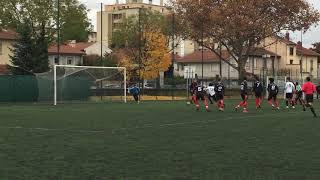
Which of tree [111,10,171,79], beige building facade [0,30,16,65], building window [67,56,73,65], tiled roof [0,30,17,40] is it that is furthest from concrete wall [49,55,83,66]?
beige building facade [0,30,16,65]

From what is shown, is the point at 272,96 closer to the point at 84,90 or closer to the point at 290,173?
the point at 84,90

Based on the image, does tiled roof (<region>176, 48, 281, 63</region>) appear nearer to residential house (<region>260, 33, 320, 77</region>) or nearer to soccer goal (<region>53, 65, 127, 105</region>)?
residential house (<region>260, 33, 320, 77</region>)

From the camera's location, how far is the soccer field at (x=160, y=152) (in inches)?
387

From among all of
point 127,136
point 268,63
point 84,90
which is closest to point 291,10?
point 84,90

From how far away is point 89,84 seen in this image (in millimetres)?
45656

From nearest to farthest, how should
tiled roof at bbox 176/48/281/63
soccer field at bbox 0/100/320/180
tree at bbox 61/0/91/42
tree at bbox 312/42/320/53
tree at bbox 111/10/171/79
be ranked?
soccer field at bbox 0/100/320/180
tree at bbox 61/0/91/42
tree at bbox 111/10/171/79
tiled roof at bbox 176/48/281/63
tree at bbox 312/42/320/53

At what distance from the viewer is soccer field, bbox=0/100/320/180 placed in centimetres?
983

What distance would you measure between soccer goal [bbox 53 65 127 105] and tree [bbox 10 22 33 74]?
6.25 meters

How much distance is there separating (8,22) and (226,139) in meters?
58.2

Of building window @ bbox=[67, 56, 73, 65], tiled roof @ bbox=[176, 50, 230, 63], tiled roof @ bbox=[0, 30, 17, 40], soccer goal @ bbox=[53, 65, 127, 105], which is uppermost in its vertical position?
tiled roof @ bbox=[0, 30, 17, 40]

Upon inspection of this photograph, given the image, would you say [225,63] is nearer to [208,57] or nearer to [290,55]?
[208,57]

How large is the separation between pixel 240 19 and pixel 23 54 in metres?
22.9

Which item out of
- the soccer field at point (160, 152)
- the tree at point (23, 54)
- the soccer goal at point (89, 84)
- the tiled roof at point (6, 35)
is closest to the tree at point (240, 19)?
the soccer goal at point (89, 84)

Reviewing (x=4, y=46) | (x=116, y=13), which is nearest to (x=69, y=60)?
(x=4, y=46)
